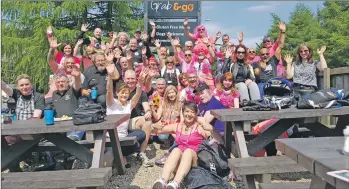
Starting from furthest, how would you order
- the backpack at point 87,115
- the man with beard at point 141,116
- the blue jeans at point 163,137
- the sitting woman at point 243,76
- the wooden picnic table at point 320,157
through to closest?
1. the sitting woman at point 243,76
2. the blue jeans at point 163,137
3. the man with beard at point 141,116
4. the backpack at point 87,115
5. the wooden picnic table at point 320,157

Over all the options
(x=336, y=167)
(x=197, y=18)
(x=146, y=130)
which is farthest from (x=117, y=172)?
(x=197, y=18)

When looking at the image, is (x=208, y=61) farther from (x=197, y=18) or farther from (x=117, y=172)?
(x=197, y=18)

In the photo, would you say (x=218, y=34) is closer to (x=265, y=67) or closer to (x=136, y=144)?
(x=265, y=67)

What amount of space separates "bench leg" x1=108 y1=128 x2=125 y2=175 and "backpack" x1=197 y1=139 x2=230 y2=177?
966mm

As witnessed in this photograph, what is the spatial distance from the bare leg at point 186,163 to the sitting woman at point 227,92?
4.54 ft

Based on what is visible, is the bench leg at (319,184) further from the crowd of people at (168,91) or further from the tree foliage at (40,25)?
the tree foliage at (40,25)

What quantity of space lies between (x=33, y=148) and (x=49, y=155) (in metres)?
0.33

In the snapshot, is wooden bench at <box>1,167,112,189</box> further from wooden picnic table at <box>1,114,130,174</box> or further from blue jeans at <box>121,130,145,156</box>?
blue jeans at <box>121,130,145,156</box>

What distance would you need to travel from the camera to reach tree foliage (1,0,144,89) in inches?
707

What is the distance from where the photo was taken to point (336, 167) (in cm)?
205

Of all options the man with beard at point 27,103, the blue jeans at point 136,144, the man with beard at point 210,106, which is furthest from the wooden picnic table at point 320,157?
the man with beard at point 27,103

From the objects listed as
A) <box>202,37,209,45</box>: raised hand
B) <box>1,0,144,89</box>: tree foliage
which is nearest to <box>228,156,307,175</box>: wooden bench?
<box>202,37,209,45</box>: raised hand

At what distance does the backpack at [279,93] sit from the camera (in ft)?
14.2

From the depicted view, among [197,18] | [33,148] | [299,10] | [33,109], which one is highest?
[299,10]
